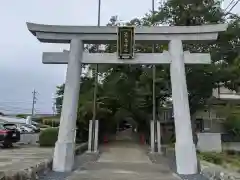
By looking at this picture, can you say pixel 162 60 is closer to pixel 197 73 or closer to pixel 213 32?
pixel 213 32

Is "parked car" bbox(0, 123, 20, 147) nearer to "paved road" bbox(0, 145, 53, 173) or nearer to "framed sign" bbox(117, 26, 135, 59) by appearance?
"paved road" bbox(0, 145, 53, 173)

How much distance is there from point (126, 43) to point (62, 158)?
476cm

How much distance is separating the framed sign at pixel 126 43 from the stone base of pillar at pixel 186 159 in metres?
3.76

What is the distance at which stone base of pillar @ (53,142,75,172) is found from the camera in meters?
13.0

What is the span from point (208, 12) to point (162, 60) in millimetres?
9182

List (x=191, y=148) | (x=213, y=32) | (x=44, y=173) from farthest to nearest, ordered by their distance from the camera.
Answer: (x=213, y=32) < (x=191, y=148) < (x=44, y=173)

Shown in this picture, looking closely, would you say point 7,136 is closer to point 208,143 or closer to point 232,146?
point 208,143

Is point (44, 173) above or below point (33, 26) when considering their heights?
below

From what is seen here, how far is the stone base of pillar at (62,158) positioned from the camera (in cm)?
1296

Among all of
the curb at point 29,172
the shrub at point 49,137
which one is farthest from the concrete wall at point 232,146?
the curb at point 29,172

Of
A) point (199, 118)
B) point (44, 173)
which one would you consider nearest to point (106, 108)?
point (199, 118)

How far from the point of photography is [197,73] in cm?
2172

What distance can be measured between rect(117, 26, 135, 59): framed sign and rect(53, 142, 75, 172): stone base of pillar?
385cm

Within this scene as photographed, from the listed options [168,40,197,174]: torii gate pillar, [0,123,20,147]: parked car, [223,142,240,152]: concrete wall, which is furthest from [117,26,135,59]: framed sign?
[0,123,20,147]: parked car
